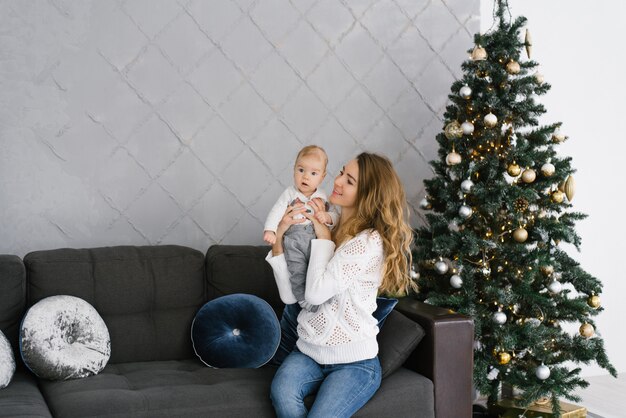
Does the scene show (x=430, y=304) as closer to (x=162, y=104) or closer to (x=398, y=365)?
(x=398, y=365)

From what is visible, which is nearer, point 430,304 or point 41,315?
point 41,315

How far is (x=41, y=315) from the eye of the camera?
8.25ft

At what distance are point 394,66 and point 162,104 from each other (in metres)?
1.30

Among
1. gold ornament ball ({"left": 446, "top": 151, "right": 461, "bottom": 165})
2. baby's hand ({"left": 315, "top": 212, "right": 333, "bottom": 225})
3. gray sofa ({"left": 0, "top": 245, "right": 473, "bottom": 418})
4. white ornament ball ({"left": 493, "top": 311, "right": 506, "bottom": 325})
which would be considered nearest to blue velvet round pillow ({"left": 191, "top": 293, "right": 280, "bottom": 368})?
gray sofa ({"left": 0, "top": 245, "right": 473, "bottom": 418})

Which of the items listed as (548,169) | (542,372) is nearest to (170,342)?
(542,372)

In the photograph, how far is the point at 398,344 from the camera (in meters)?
2.57

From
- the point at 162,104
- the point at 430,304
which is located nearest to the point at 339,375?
the point at 430,304

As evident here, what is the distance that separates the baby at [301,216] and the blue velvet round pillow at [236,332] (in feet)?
1.02

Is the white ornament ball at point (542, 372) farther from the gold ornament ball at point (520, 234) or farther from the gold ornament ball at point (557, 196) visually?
the gold ornament ball at point (557, 196)

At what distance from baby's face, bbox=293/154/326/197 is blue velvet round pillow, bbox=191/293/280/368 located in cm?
57

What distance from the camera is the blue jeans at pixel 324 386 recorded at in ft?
7.45

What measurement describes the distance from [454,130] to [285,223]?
110 cm

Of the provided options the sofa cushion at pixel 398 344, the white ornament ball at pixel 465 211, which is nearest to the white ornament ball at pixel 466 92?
the white ornament ball at pixel 465 211

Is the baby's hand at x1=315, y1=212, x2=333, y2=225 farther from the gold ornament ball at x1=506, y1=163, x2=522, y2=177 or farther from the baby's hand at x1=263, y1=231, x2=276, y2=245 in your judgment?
the gold ornament ball at x1=506, y1=163, x2=522, y2=177
